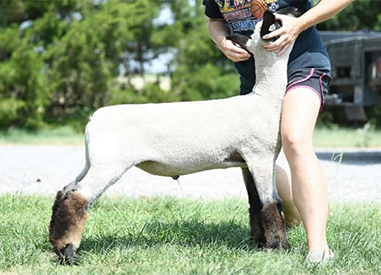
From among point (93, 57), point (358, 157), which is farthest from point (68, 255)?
point (93, 57)

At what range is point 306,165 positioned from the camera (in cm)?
317

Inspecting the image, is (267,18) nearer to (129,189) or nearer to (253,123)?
(253,123)

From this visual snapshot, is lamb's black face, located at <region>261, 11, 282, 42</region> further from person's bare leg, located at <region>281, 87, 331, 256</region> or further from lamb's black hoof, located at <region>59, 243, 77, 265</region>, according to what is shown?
lamb's black hoof, located at <region>59, 243, 77, 265</region>

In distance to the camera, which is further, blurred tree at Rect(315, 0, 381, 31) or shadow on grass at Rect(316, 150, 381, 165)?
blurred tree at Rect(315, 0, 381, 31)

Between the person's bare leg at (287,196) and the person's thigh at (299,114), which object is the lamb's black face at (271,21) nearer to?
the person's thigh at (299,114)

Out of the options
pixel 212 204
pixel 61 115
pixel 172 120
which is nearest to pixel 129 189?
pixel 212 204

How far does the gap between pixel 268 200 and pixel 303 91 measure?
58 centimetres

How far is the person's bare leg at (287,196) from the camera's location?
3.95 metres

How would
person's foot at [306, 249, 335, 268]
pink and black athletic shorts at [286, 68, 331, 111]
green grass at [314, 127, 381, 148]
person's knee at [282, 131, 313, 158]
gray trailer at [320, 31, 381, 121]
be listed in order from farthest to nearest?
green grass at [314, 127, 381, 148], gray trailer at [320, 31, 381, 121], pink and black athletic shorts at [286, 68, 331, 111], person's knee at [282, 131, 313, 158], person's foot at [306, 249, 335, 268]

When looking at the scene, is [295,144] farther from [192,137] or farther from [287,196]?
[287,196]

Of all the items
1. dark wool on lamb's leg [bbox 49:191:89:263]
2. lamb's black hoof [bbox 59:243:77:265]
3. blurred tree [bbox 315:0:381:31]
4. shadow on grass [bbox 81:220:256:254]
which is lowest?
blurred tree [bbox 315:0:381:31]

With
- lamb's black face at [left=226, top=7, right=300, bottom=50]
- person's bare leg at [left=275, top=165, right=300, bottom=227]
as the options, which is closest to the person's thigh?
lamb's black face at [left=226, top=7, right=300, bottom=50]

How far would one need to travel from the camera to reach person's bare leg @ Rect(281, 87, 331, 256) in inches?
123

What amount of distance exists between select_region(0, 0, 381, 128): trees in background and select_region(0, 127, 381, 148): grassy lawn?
26 centimetres
